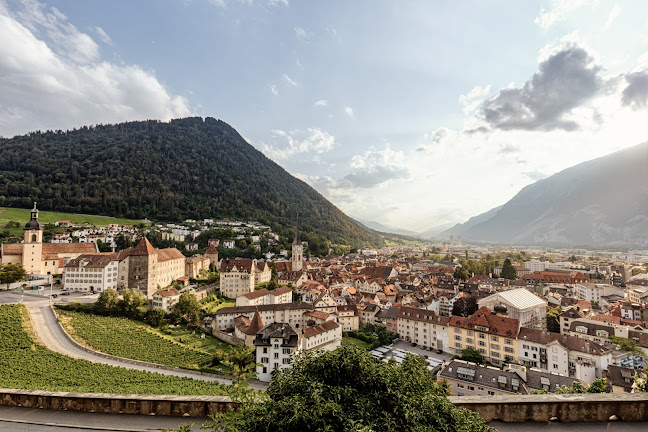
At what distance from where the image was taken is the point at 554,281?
235 ft

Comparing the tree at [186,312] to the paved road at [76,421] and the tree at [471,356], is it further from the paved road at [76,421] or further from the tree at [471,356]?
the tree at [471,356]

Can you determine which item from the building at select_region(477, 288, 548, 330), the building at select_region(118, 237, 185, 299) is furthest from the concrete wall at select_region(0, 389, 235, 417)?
the building at select_region(477, 288, 548, 330)

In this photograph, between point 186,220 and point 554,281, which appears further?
point 186,220

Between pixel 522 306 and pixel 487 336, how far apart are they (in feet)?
39.5

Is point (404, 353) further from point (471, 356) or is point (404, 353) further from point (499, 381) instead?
point (499, 381)

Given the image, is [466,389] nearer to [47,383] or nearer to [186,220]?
[47,383]

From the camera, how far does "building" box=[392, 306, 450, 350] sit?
4191 cm

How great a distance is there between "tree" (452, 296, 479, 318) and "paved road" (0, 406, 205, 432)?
5022cm

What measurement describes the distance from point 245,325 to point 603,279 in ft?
300

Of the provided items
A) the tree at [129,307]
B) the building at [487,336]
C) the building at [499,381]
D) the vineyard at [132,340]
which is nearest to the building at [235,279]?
the tree at [129,307]

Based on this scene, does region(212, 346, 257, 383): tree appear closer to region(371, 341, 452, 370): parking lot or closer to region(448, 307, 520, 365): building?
region(371, 341, 452, 370): parking lot

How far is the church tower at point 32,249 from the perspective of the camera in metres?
47.3

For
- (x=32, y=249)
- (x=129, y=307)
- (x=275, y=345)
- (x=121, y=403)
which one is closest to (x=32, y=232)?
(x=32, y=249)

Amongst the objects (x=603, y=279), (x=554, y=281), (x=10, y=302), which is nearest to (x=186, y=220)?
(x=10, y=302)
